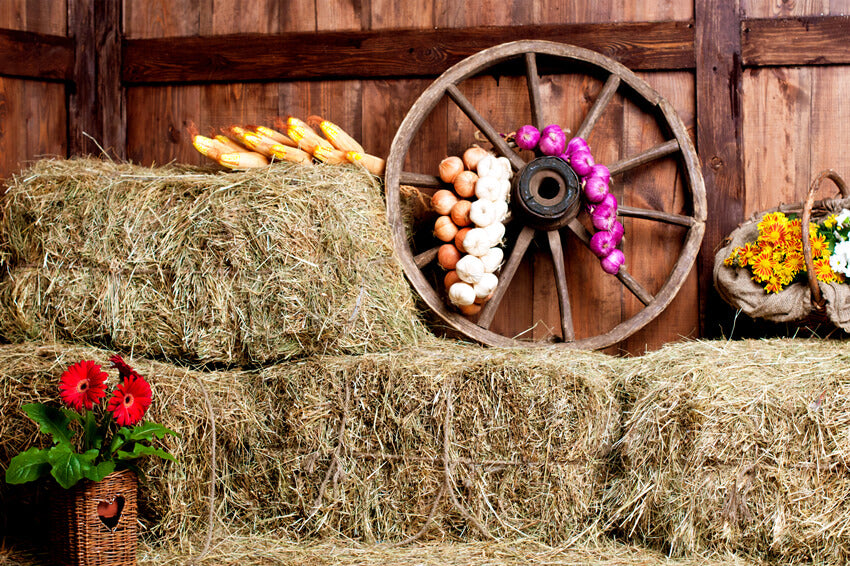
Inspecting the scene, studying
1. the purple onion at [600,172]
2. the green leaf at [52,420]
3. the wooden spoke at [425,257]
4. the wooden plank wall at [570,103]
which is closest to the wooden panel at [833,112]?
the wooden plank wall at [570,103]

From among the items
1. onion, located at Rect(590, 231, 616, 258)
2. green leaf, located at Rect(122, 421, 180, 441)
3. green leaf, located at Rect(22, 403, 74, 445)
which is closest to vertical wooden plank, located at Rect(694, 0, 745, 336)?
onion, located at Rect(590, 231, 616, 258)

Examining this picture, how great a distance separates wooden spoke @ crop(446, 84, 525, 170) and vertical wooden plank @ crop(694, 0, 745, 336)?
31.3 inches

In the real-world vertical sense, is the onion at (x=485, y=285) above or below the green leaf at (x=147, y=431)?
above

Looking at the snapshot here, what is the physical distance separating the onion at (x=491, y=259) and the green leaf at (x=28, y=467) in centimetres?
151

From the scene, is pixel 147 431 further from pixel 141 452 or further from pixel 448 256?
pixel 448 256

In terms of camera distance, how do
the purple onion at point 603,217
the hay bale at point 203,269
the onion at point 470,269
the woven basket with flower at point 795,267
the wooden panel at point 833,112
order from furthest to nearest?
the wooden panel at point 833,112
the purple onion at point 603,217
the onion at point 470,269
the woven basket with flower at point 795,267
the hay bale at point 203,269

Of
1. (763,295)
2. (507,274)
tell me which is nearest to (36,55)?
(507,274)

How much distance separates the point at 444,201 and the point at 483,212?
16 centimetres

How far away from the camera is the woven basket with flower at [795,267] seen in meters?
2.43

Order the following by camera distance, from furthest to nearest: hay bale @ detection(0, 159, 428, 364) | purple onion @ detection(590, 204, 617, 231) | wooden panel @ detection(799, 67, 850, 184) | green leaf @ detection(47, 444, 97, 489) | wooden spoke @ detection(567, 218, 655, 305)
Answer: wooden panel @ detection(799, 67, 850, 184), wooden spoke @ detection(567, 218, 655, 305), purple onion @ detection(590, 204, 617, 231), hay bale @ detection(0, 159, 428, 364), green leaf @ detection(47, 444, 97, 489)

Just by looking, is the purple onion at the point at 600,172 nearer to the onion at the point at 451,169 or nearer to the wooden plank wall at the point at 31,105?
the onion at the point at 451,169

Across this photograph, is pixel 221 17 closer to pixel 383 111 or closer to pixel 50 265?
pixel 383 111

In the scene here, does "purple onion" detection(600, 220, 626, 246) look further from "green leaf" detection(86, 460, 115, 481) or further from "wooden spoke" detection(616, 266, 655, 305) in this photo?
"green leaf" detection(86, 460, 115, 481)

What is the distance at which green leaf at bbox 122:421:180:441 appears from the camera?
1950mm
